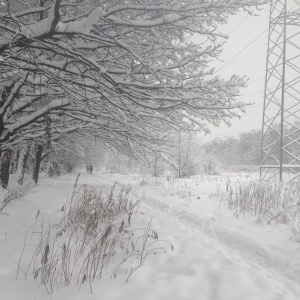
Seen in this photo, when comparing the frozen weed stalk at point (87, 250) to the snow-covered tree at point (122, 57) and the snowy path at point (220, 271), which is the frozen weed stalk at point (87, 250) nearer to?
the snowy path at point (220, 271)

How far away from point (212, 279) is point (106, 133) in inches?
159

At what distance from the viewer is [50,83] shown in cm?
440

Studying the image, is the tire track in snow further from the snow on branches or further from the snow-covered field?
the snow on branches

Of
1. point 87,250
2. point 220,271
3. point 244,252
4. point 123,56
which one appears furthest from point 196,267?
point 123,56

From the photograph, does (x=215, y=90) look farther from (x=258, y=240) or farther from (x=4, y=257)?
(x=4, y=257)

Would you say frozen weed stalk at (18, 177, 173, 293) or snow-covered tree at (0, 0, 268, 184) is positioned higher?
snow-covered tree at (0, 0, 268, 184)

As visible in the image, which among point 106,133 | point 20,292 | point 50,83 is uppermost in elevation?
point 50,83

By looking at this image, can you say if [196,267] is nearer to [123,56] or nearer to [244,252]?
[244,252]

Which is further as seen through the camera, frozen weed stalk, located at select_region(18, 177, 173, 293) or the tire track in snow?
the tire track in snow

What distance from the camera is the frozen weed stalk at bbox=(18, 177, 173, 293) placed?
2.21 metres

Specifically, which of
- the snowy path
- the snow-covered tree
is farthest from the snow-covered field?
the snow-covered tree

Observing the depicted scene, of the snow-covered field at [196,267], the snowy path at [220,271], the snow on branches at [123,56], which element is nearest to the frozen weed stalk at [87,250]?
the snow-covered field at [196,267]

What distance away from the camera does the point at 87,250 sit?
10.2ft

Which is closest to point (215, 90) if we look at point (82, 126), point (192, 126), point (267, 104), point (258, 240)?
point (192, 126)
